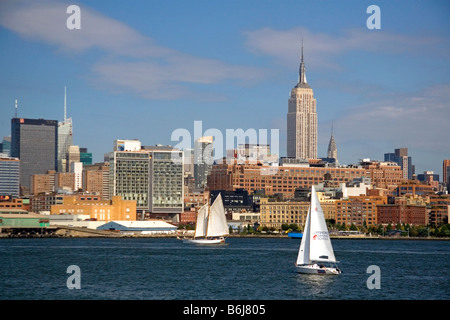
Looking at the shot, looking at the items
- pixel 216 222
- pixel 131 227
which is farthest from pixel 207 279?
pixel 131 227

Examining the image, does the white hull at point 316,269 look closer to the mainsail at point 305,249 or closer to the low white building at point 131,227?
the mainsail at point 305,249

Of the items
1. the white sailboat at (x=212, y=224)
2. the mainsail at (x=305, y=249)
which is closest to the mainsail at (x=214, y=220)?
the white sailboat at (x=212, y=224)

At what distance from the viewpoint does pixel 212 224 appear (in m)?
137

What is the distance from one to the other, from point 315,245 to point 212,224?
7172 centimetres

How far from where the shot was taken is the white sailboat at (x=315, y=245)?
6556cm

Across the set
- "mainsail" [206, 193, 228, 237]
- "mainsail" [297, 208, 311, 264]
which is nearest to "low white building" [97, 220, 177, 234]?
"mainsail" [206, 193, 228, 237]

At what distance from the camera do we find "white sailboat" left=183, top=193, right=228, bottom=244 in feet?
446

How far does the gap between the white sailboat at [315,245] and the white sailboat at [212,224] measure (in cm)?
6525

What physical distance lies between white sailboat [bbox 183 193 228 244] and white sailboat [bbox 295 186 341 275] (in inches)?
2569

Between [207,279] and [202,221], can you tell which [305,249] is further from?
[202,221]

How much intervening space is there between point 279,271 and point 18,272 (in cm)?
2220

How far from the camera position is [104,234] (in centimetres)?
18850
